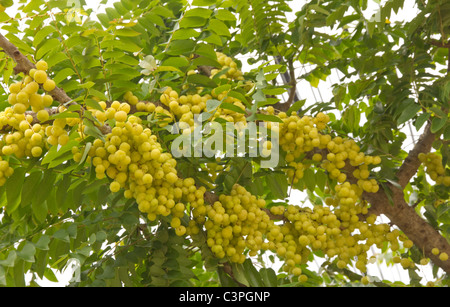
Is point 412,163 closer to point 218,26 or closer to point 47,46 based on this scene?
point 218,26

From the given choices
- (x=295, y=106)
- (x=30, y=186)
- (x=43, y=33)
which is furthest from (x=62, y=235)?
(x=295, y=106)

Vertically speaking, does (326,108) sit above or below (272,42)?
below

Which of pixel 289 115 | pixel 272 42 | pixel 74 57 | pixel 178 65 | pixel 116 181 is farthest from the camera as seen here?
pixel 272 42

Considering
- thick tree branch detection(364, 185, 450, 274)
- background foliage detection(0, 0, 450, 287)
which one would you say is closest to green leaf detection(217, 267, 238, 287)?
background foliage detection(0, 0, 450, 287)

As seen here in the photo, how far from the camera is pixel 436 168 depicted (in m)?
2.18

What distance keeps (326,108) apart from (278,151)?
1.21ft

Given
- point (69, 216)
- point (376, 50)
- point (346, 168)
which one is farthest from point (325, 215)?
point (69, 216)

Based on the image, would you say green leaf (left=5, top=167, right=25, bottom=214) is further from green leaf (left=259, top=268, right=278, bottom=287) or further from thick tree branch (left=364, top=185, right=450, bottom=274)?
thick tree branch (left=364, top=185, right=450, bottom=274)

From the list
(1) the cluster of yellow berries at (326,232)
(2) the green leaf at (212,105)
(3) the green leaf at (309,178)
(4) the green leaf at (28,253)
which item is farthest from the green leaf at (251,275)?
(4) the green leaf at (28,253)

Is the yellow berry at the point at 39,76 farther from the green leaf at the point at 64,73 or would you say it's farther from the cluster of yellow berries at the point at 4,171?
the cluster of yellow berries at the point at 4,171

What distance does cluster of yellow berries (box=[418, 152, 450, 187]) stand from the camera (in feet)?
7.07

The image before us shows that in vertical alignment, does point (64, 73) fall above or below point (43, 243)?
above
